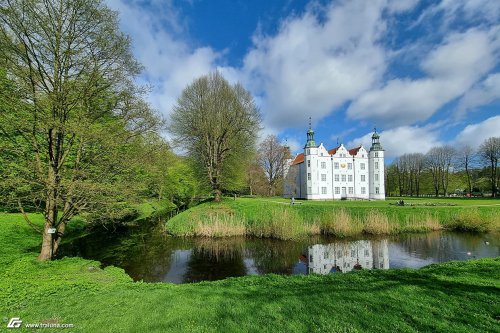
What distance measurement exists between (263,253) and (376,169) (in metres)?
39.9

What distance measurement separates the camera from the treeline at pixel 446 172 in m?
53.2

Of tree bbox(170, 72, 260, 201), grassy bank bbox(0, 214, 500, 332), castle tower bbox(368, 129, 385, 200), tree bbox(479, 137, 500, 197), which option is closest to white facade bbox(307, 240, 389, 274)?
grassy bank bbox(0, 214, 500, 332)

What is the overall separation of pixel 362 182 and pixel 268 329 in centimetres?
4916

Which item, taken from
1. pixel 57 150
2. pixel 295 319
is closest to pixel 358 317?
pixel 295 319

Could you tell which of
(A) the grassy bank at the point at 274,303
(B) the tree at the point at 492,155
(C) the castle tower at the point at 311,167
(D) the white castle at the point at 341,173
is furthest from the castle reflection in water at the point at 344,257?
(B) the tree at the point at 492,155

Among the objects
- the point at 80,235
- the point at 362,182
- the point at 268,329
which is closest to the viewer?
the point at 268,329

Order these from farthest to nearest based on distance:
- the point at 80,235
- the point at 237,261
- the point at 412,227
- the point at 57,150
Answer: the point at 412,227 → the point at 80,235 → the point at 237,261 → the point at 57,150

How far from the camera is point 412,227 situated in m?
21.9

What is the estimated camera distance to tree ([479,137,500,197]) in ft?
168

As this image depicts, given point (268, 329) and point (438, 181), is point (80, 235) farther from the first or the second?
point (438, 181)

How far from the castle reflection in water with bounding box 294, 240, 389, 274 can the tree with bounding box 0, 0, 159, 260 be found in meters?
9.85

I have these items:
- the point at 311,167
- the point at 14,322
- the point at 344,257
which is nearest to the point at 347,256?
the point at 344,257

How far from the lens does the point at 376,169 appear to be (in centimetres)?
4831

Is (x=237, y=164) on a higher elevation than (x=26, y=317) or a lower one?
higher
